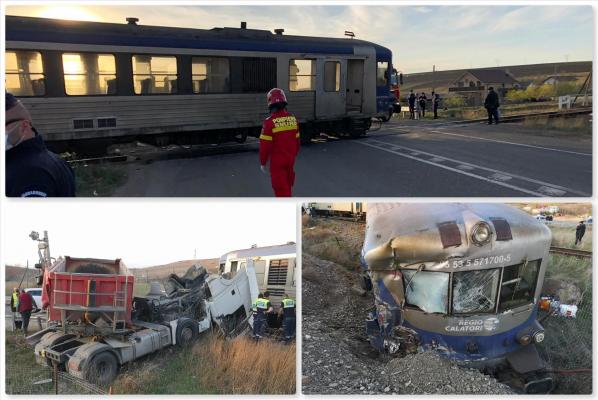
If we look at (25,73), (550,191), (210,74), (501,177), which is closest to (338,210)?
(550,191)

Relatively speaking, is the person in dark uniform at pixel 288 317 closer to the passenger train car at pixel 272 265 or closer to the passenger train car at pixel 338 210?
the passenger train car at pixel 272 265

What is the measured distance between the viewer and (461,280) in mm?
2508

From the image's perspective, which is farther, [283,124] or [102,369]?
[283,124]

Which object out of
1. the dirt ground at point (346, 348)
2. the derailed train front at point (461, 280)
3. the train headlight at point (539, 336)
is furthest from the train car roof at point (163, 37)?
the train headlight at point (539, 336)

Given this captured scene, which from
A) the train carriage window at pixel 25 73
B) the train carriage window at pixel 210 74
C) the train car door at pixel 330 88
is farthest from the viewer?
the train car door at pixel 330 88

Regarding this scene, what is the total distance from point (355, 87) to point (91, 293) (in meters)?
9.48

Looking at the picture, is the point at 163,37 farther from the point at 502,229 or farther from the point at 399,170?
the point at 502,229

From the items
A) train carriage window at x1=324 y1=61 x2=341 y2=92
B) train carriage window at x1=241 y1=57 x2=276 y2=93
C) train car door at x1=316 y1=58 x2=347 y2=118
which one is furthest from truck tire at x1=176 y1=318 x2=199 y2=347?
train carriage window at x1=324 y1=61 x2=341 y2=92

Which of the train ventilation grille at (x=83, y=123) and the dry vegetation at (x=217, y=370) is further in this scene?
the train ventilation grille at (x=83, y=123)

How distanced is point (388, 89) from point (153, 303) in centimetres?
1120

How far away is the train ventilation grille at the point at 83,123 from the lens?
773cm

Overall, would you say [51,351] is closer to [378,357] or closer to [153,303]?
[153,303]

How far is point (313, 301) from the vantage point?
267cm

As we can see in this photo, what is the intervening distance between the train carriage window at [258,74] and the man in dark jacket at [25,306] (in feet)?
23.2
